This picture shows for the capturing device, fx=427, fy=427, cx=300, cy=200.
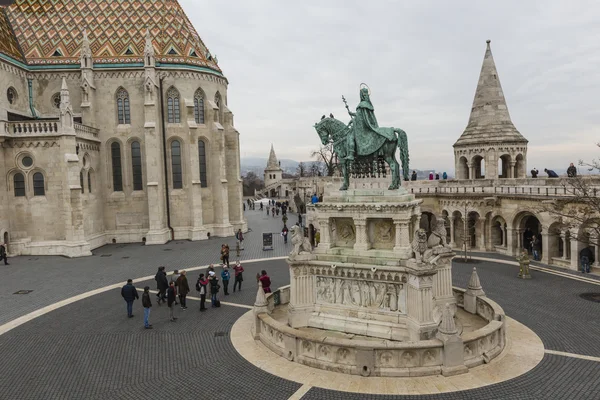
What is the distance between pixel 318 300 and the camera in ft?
39.6

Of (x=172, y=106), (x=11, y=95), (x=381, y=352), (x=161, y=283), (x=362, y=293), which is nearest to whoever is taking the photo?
(x=381, y=352)

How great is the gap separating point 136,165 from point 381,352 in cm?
2792

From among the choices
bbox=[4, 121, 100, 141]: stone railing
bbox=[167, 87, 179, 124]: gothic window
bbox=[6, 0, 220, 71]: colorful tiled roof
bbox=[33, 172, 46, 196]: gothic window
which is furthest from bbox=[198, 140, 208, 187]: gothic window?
bbox=[33, 172, 46, 196]: gothic window

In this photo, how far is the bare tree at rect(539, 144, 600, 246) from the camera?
18.8 m

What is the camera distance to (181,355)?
442 inches

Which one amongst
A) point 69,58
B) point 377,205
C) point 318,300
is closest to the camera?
point 377,205

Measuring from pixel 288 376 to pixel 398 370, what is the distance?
2.47 meters

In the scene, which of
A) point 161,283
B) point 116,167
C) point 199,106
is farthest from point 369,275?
point 116,167

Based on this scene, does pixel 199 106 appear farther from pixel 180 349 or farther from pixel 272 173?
pixel 272 173

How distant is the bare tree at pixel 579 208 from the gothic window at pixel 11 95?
109 ft

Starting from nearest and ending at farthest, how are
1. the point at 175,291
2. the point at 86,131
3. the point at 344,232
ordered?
the point at 344,232 → the point at 175,291 → the point at 86,131

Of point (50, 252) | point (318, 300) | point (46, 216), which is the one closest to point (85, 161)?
point (46, 216)

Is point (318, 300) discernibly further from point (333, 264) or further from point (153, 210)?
point (153, 210)

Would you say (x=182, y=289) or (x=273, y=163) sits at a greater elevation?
(x=273, y=163)
